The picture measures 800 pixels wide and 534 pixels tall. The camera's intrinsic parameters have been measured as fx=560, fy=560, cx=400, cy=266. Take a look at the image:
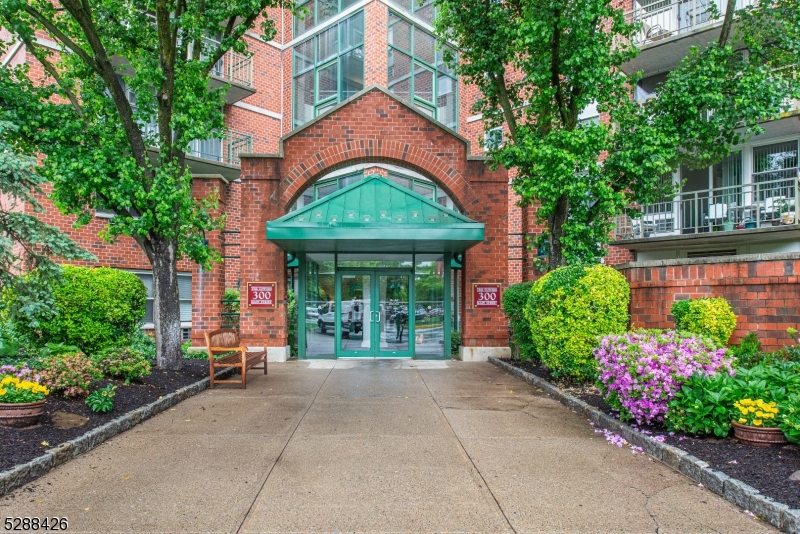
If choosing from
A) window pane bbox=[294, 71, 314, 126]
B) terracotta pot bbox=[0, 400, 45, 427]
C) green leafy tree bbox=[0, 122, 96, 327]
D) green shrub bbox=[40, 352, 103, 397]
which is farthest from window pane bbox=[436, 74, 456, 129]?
terracotta pot bbox=[0, 400, 45, 427]

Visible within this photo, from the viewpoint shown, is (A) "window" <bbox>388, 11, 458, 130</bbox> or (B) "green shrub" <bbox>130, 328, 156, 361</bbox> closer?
(B) "green shrub" <bbox>130, 328, 156, 361</bbox>

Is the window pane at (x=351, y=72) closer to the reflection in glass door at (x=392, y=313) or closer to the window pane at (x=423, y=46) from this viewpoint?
the window pane at (x=423, y=46)

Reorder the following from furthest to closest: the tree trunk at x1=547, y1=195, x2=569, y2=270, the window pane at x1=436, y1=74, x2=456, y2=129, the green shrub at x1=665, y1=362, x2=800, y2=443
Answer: the window pane at x1=436, y1=74, x2=456, y2=129 → the tree trunk at x1=547, y1=195, x2=569, y2=270 → the green shrub at x1=665, y1=362, x2=800, y2=443

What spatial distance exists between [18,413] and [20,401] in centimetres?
13

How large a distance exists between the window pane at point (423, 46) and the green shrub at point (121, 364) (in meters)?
15.6

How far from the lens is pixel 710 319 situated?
839 cm

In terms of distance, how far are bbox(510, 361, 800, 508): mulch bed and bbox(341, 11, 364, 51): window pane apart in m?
17.5

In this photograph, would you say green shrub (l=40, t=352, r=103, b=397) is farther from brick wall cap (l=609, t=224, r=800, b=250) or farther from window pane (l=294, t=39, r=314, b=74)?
window pane (l=294, t=39, r=314, b=74)

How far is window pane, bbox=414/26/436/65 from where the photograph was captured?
2055cm

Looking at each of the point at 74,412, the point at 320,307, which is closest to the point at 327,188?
the point at 320,307

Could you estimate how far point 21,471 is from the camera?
4.59 metres

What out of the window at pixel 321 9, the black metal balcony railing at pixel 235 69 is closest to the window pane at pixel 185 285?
the black metal balcony railing at pixel 235 69

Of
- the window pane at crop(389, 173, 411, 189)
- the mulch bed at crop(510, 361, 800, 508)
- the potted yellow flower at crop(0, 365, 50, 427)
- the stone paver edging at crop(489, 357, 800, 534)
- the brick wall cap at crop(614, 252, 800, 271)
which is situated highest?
the window pane at crop(389, 173, 411, 189)

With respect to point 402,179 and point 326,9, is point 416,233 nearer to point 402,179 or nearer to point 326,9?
point 402,179
